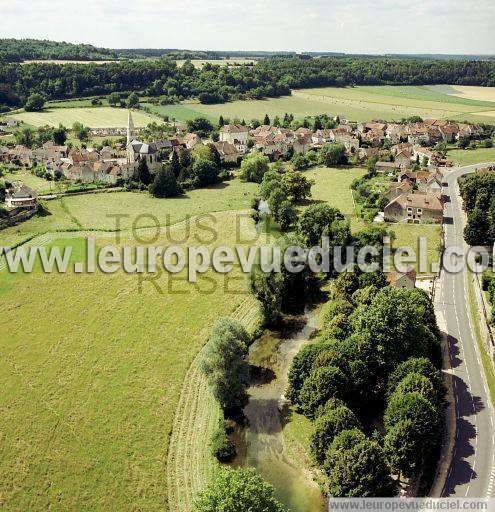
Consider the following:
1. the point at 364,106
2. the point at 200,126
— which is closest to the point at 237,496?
the point at 200,126

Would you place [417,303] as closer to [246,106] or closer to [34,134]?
[34,134]

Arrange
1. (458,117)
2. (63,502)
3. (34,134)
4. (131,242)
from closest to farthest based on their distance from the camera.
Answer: (63,502), (131,242), (34,134), (458,117)

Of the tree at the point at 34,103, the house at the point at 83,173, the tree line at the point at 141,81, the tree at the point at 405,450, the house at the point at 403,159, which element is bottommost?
the tree at the point at 405,450

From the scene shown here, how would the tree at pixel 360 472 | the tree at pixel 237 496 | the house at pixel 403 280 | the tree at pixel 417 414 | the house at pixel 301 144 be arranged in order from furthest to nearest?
1. the house at pixel 301 144
2. the house at pixel 403 280
3. the tree at pixel 417 414
4. the tree at pixel 360 472
5. the tree at pixel 237 496

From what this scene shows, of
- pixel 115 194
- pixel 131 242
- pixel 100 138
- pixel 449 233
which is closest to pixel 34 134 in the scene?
pixel 100 138

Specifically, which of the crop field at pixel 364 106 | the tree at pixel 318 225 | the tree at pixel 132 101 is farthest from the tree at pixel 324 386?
the tree at pixel 132 101

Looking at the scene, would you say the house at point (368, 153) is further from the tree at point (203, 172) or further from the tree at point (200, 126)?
the tree at point (200, 126)

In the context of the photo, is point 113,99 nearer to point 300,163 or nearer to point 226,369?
point 300,163
